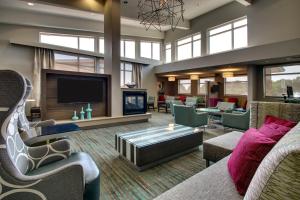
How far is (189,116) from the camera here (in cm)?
464

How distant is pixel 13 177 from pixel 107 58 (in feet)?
18.2

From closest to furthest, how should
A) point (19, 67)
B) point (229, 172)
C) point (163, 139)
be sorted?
point (229, 172) < point (163, 139) < point (19, 67)

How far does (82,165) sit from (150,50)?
36.6 ft

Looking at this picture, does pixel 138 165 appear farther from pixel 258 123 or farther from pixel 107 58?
pixel 107 58

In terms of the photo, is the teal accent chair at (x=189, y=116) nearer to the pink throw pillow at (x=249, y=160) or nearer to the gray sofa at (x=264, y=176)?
the gray sofa at (x=264, y=176)

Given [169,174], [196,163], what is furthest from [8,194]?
[196,163]

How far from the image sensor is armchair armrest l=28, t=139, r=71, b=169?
1.67 meters

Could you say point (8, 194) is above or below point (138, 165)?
above

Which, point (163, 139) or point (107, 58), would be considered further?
point (107, 58)

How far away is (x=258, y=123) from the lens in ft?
7.84

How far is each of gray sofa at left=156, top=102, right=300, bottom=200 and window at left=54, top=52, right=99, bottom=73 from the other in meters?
8.34

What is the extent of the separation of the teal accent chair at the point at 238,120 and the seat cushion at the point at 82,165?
153 inches

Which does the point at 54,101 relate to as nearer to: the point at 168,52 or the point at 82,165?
the point at 82,165

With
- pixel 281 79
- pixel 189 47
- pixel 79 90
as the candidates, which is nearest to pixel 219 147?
pixel 79 90
